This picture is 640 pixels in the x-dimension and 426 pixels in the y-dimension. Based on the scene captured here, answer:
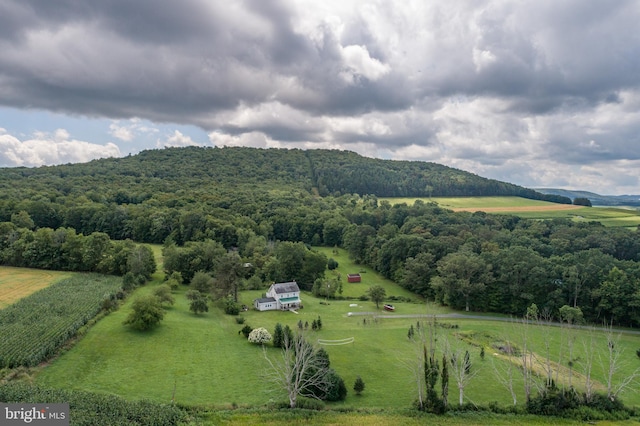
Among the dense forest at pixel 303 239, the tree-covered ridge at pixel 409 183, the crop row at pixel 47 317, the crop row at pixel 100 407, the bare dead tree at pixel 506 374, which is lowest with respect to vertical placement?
the bare dead tree at pixel 506 374

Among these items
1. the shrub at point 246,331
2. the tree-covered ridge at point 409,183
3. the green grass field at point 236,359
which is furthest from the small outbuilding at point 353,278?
the tree-covered ridge at point 409,183

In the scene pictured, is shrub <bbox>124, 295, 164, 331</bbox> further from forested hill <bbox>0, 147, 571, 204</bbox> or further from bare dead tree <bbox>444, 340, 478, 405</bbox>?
forested hill <bbox>0, 147, 571, 204</bbox>

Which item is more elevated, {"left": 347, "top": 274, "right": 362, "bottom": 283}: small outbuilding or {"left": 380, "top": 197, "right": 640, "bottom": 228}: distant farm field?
{"left": 380, "top": 197, "right": 640, "bottom": 228}: distant farm field

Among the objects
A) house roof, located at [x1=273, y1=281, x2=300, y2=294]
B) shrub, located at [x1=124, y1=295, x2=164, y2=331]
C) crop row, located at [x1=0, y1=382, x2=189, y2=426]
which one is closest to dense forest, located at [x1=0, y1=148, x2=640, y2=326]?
house roof, located at [x1=273, y1=281, x2=300, y2=294]

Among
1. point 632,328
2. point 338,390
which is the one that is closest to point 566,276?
point 632,328

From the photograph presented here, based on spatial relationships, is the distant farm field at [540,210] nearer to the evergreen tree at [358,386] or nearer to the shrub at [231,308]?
the shrub at [231,308]

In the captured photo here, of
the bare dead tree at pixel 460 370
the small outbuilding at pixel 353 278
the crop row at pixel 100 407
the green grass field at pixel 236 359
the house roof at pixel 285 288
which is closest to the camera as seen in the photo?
the crop row at pixel 100 407

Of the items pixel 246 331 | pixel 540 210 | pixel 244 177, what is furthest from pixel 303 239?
pixel 244 177
